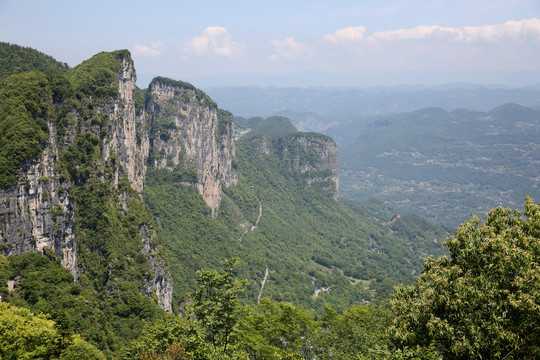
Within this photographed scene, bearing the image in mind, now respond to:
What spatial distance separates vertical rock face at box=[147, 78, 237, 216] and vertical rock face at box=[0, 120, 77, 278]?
65.9 meters

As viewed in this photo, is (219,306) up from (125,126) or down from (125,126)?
down

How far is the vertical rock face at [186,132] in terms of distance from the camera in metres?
129

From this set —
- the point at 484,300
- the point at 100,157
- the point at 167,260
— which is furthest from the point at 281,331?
the point at 100,157

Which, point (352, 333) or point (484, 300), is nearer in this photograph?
point (484, 300)

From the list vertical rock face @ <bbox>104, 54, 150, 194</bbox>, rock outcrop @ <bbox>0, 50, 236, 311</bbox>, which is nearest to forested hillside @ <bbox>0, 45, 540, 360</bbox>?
rock outcrop @ <bbox>0, 50, 236, 311</bbox>

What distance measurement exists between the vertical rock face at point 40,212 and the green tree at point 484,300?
51060 millimetres

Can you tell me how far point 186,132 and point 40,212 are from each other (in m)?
81.6

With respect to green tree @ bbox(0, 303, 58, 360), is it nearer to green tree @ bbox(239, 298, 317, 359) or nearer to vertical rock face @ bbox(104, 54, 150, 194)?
green tree @ bbox(239, 298, 317, 359)

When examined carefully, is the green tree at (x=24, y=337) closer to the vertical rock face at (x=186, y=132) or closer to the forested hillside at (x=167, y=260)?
the forested hillside at (x=167, y=260)

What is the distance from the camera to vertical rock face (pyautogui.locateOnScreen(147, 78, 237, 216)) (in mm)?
128625

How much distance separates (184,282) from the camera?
322ft

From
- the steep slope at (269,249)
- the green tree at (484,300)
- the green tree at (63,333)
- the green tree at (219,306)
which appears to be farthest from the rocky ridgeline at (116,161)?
the green tree at (484,300)

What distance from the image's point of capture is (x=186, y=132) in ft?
438

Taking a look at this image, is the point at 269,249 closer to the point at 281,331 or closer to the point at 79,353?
the point at 281,331
